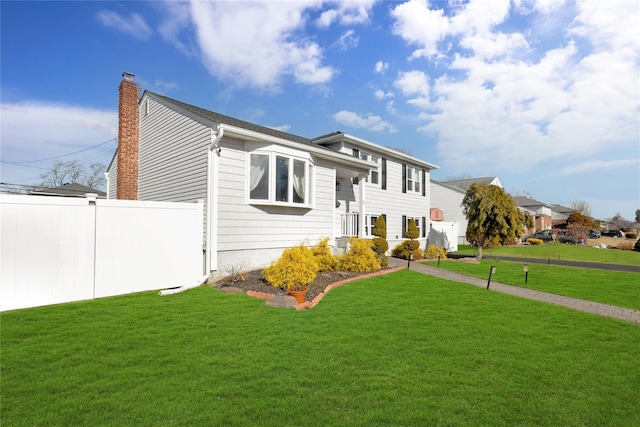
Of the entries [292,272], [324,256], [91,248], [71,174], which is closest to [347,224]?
[324,256]

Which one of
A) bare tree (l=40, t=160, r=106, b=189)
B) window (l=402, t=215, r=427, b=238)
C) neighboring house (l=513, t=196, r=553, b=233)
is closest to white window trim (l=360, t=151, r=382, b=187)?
window (l=402, t=215, r=427, b=238)

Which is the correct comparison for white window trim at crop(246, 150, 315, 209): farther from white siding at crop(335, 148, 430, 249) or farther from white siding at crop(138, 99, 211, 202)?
white siding at crop(335, 148, 430, 249)

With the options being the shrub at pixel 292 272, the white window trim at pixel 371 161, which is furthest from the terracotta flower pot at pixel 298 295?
the white window trim at pixel 371 161

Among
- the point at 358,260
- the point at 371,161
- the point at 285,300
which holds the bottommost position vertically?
the point at 285,300

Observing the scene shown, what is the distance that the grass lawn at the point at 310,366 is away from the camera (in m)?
2.99

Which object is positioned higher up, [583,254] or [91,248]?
[91,248]

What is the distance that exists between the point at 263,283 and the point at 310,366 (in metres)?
4.70

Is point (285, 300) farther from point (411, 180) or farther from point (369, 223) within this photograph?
point (411, 180)

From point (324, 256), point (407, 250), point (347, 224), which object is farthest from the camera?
point (407, 250)

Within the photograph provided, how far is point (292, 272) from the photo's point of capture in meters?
7.86

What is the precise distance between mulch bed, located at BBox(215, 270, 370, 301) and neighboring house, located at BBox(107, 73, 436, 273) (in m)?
0.64

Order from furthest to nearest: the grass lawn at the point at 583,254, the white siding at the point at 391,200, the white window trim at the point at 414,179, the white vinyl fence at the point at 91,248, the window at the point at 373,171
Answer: the white window trim at the point at 414,179, the grass lawn at the point at 583,254, the window at the point at 373,171, the white siding at the point at 391,200, the white vinyl fence at the point at 91,248

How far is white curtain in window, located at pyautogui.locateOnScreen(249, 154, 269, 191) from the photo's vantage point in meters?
9.93

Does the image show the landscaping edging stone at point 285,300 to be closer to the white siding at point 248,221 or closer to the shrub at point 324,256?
the shrub at point 324,256
